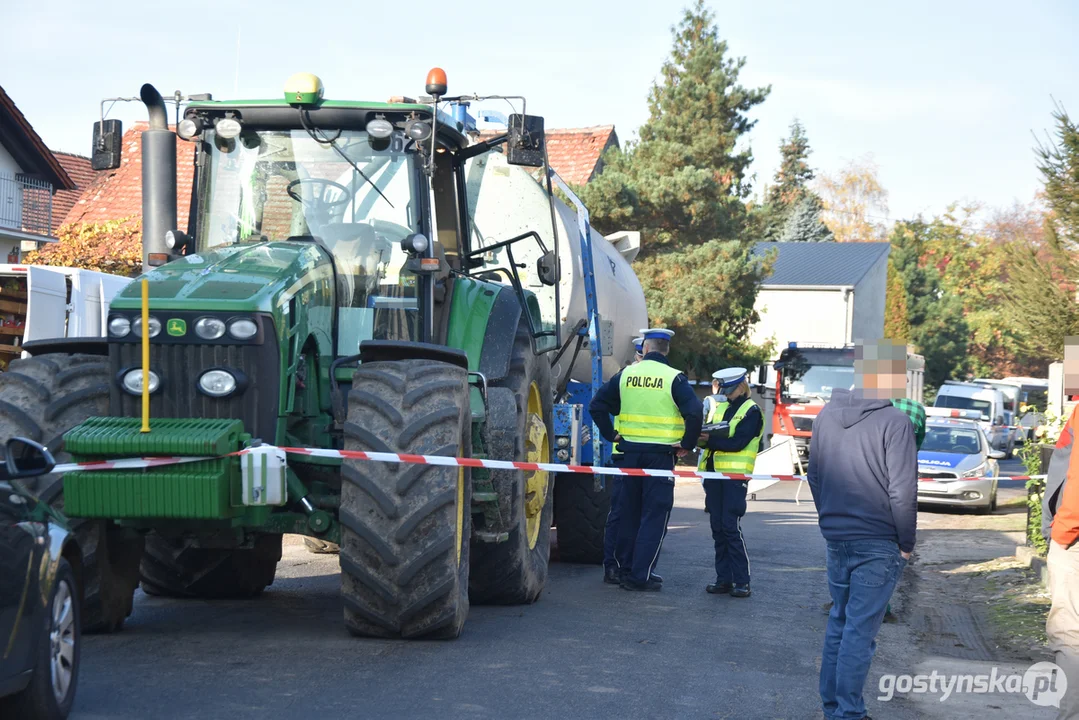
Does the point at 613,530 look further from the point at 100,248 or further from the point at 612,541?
the point at 100,248

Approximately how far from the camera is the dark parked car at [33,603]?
15.9 feet

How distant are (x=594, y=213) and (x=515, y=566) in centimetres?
2127

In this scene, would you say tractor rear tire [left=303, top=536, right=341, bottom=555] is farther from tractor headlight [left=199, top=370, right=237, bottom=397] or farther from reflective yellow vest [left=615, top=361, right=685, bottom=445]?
tractor headlight [left=199, top=370, right=237, bottom=397]

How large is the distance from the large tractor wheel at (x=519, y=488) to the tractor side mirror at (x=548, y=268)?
24.3 inches

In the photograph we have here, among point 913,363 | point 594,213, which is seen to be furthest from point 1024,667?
point 913,363

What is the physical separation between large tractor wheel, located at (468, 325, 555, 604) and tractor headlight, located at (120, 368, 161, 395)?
210 centimetres

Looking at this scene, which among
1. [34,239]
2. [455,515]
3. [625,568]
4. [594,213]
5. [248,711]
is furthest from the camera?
[34,239]

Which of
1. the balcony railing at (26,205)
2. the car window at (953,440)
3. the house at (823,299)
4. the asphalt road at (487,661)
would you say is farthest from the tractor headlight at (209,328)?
the house at (823,299)

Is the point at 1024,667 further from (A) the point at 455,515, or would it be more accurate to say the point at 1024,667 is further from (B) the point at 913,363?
(B) the point at 913,363

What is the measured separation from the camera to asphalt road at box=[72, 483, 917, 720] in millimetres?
5875

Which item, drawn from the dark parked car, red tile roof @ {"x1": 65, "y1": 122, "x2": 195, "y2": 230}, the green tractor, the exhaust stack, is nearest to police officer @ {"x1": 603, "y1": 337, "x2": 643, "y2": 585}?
the green tractor

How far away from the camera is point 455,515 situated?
6.78 m

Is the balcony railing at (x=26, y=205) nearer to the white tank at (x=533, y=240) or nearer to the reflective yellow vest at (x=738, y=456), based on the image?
the white tank at (x=533, y=240)

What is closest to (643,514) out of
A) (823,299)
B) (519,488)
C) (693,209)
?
(519,488)
